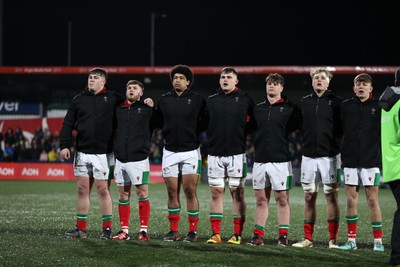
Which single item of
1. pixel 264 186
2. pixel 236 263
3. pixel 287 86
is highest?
A: pixel 287 86

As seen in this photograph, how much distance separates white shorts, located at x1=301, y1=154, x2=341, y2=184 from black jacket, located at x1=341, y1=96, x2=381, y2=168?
0.20 metres

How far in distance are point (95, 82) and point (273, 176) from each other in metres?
2.78

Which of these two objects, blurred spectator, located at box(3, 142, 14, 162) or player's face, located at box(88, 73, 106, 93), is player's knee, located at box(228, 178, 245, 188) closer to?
player's face, located at box(88, 73, 106, 93)

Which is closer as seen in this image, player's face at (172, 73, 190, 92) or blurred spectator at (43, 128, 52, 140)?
player's face at (172, 73, 190, 92)

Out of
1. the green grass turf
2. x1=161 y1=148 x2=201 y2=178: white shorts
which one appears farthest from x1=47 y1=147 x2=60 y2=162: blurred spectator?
x1=161 y1=148 x2=201 y2=178: white shorts

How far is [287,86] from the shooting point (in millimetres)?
33875

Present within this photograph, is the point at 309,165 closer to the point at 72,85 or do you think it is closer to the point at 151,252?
the point at 151,252

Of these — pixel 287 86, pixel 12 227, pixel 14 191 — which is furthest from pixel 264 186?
pixel 287 86

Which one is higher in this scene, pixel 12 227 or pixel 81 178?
pixel 81 178

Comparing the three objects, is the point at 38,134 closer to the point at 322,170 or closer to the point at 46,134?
the point at 46,134

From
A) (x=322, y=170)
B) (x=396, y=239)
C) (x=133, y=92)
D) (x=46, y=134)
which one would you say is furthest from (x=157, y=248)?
(x=46, y=134)

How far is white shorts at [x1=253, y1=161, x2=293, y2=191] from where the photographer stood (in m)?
10.5

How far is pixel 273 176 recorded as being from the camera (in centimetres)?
1051

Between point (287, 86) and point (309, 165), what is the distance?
23.6 meters
